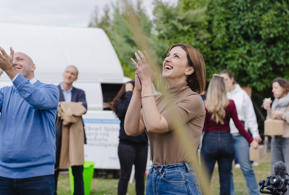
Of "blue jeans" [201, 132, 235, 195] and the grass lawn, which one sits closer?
"blue jeans" [201, 132, 235, 195]

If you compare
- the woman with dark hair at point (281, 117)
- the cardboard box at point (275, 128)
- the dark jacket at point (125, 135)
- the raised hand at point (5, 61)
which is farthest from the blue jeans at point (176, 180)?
the woman with dark hair at point (281, 117)

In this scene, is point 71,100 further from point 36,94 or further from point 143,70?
point 143,70

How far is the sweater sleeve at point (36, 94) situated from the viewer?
10.3 ft

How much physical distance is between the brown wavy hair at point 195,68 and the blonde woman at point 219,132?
2911 mm

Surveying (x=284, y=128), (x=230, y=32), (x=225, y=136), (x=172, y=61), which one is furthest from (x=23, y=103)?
(x=230, y=32)

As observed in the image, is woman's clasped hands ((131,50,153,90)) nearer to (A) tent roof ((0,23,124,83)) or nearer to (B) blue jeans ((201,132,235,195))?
(B) blue jeans ((201,132,235,195))

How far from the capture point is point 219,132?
5785 mm

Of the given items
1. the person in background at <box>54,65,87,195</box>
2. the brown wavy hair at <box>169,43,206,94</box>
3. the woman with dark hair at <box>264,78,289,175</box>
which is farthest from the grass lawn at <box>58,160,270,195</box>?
the brown wavy hair at <box>169,43,206,94</box>

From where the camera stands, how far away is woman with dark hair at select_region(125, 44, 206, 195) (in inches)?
97.7

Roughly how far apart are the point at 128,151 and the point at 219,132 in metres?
1.24

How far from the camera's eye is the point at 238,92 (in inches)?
261

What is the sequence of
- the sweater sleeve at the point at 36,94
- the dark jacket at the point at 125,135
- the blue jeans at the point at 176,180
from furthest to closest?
1. the dark jacket at the point at 125,135
2. the sweater sleeve at the point at 36,94
3. the blue jeans at the point at 176,180

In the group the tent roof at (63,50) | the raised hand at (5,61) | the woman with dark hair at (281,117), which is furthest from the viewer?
the tent roof at (63,50)

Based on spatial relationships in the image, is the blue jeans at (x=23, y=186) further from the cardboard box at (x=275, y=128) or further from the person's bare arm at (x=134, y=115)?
the cardboard box at (x=275, y=128)
